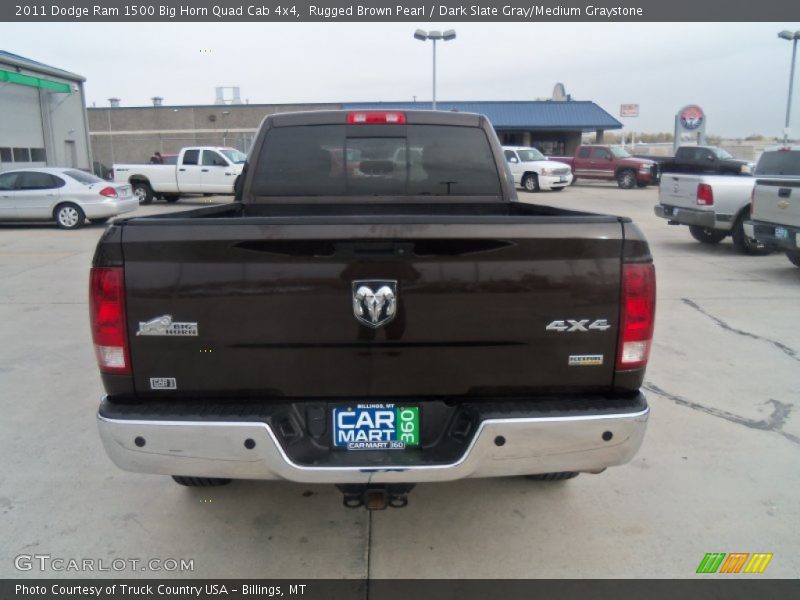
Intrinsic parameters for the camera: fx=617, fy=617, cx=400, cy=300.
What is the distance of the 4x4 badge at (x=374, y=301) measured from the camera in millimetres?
2385

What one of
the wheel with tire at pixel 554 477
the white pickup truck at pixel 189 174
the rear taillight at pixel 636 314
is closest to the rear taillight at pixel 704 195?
the wheel with tire at pixel 554 477

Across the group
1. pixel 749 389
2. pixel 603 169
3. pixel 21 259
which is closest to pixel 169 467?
pixel 749 389

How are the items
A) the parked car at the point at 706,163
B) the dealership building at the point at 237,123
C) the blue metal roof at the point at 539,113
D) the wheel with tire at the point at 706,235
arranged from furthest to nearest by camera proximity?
1. the dealership building at the point at 237,123
2. the blue metal roof at the point at 539,113
3. the parked car at the point at 706,163
4. the wheel with tire at the point at 706,235

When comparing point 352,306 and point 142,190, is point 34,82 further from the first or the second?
point 352,306

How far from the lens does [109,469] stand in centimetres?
371

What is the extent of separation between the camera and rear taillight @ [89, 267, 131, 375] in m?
2.39

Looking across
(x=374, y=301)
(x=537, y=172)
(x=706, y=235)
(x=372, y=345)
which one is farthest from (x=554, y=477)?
(x=537, y=172)

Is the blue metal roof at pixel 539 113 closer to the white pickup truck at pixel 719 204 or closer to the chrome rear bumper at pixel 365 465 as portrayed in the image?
the white pickup truck at pixel 719 204

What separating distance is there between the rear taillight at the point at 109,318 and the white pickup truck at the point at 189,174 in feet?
64.8

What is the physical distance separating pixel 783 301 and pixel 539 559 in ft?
21.4

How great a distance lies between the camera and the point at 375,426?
8.24ft

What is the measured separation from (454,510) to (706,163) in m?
23.4

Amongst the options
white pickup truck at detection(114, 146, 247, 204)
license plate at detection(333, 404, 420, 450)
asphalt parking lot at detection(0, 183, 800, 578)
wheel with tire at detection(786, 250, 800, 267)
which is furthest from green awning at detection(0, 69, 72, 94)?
license plate at detection(333, 404, 420, 450)

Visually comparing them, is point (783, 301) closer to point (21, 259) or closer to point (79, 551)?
point (79, 551)
